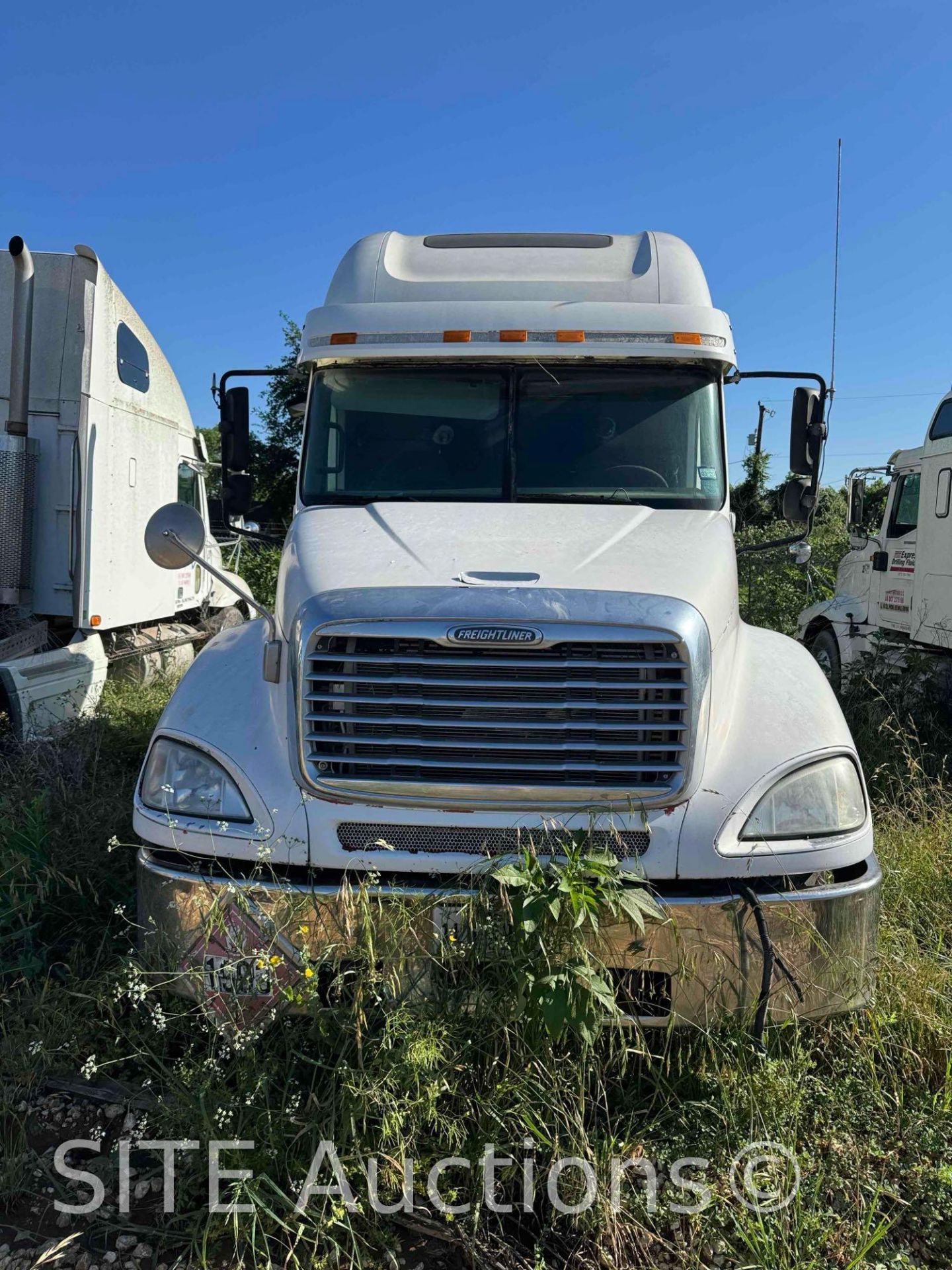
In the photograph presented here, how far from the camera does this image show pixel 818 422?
5066 millimetres

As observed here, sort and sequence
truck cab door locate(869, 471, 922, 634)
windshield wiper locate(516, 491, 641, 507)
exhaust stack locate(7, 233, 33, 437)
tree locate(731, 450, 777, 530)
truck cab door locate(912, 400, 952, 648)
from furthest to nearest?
tree locate(731, 450, 777, 530) < truck cab door locate(869, 471, 922, 634) < truck cab door locate(912, 400, 952, 648) < exhaust stack locate(7, 233, 33, 437) < windshield wiper locate(516, 491, 641, 507)

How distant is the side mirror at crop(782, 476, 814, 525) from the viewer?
16.8ft

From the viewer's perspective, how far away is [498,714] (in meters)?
3.12

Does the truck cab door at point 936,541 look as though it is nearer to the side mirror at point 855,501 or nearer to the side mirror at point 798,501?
the side mirror at point 855,501

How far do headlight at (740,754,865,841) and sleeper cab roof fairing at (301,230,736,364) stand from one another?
6.82 ft

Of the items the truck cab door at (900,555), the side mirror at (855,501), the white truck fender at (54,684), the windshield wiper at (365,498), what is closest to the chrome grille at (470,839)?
the windshield wiper at (365,498)

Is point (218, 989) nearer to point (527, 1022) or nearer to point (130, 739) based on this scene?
point (527, 1022)

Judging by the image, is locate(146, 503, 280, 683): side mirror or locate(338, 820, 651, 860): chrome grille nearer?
locate(338, 820, 651, 860): chrome grille

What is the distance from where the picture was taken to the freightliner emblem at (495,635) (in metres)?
3.02

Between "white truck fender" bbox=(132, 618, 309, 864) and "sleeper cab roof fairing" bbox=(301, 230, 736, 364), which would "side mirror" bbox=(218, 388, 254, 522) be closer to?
"sleeper cab roof fairing" bbox=(301, 230, 736, 364)

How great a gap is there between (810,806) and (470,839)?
1.12m

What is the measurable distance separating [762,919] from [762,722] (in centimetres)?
70

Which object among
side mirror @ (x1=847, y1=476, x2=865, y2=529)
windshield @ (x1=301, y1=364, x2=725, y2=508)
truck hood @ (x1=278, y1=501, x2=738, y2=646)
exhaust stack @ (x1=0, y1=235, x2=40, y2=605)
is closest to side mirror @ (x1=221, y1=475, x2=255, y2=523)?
windshield @ (x1=301, y1=364, x2=725, y2=508)

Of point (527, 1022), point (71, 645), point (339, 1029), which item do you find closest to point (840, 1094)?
point (527, 1022)
